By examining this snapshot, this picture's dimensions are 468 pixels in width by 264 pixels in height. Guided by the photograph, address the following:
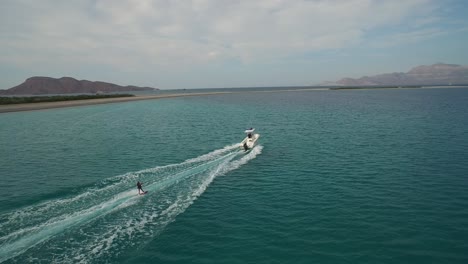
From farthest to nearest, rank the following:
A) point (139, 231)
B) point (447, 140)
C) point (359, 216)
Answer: point (447, 140)
point (359, 216)
point (139, 231)

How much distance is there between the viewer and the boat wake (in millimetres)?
15344

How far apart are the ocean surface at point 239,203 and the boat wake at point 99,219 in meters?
0.09

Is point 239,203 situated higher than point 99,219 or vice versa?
point 99,219

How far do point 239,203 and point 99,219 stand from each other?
9724mm

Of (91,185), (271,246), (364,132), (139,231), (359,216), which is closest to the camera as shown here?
(271,246)

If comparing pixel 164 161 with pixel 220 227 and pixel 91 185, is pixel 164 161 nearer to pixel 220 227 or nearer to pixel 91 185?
pixel 91 185

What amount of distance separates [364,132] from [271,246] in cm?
3710

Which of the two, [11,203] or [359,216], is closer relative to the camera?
[359,216]

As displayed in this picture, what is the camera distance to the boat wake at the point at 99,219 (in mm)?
15344

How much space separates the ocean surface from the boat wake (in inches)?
3.5

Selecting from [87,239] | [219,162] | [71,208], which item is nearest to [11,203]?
[71,208]

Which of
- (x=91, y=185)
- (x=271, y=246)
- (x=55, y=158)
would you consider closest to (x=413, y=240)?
(x=271, y=246)

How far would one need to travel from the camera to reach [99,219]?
18.6 metres

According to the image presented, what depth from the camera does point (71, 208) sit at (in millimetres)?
20062
